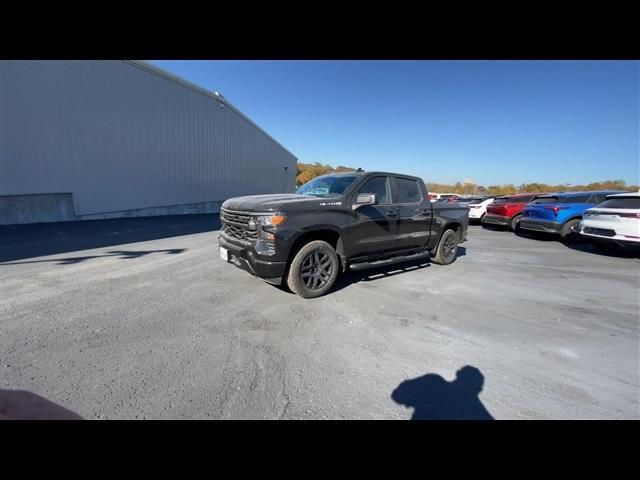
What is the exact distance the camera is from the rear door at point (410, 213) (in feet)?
16.0

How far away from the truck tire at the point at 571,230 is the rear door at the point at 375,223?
7.97 metres

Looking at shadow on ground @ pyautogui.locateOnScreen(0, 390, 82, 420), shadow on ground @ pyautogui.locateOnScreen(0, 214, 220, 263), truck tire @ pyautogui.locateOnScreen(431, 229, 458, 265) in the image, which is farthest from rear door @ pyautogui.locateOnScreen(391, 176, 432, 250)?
shadow on ground @ pyautogui.locateOnScreen(0, 214, 220, 263)

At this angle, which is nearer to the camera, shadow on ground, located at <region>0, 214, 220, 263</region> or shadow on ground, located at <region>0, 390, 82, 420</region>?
shadow on ground, located at <region>0, 390, 82, 420</region>

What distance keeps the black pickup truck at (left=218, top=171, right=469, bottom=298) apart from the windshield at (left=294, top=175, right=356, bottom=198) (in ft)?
0.07

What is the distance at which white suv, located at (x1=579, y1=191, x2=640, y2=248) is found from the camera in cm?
622

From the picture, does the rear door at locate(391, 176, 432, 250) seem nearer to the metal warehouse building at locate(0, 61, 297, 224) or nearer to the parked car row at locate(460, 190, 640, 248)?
the parked car row at locate(460, 190, 640, 248)

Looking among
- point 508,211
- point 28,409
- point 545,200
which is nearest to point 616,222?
point 545,200

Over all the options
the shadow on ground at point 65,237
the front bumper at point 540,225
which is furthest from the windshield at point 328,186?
the front bumper at point 540,225

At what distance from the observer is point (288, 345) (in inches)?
108
